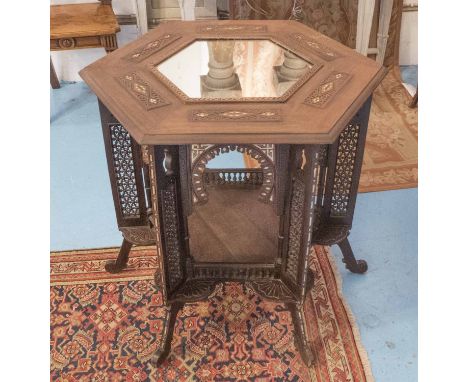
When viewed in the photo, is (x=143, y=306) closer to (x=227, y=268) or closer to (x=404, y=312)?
(x=227, y=268)

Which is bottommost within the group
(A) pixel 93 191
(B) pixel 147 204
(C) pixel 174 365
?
(C) pixel 174 365

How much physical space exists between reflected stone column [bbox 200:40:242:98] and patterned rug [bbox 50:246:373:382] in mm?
1081

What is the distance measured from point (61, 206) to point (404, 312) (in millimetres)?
1990

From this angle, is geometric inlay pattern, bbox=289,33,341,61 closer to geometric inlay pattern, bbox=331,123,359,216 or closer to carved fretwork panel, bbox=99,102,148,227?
geometric inlay pattern, bbox=331,123,359,216

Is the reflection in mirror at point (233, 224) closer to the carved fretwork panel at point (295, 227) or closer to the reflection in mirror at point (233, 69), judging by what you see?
the carved fretwork panel at point (295, 227)

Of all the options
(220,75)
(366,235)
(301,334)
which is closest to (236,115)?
(220,75)

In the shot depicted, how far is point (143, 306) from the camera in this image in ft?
7.78

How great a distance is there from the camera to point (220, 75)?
1.87 metres

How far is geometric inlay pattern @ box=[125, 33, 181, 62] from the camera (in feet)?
6.43

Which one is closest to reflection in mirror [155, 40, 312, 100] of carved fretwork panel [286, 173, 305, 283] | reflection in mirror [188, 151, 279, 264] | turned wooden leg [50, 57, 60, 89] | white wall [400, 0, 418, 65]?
carved fretwork panel [286, 173, 305, 283]

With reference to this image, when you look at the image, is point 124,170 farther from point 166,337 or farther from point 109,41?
point 109,41

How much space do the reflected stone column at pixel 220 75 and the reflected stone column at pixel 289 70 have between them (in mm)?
159

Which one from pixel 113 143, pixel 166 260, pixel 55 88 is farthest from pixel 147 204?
pixel 55 88

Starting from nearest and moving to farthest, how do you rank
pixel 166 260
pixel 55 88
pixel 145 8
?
1. pixel 166 260
2. pixel 145 8
3. pixel 55 88
